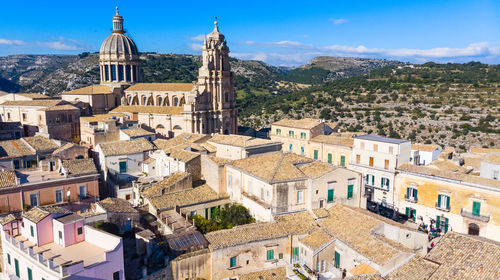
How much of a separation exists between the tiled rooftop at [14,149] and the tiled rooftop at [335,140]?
23.8 metres

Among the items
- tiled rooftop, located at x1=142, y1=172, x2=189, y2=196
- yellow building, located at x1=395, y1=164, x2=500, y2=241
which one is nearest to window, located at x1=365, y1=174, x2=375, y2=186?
yellow building, located at x1=395, y1=164, x2=500, y2=241

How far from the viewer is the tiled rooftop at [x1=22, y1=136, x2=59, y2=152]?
1129 inches

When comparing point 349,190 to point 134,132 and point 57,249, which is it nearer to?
point 57,249

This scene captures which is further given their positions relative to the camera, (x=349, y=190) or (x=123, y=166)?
(x=123, y=166)

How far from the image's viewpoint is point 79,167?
976 inches

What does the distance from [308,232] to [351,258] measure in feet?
9.26

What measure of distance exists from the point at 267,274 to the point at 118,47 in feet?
140

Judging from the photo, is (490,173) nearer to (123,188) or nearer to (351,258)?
(351,258)

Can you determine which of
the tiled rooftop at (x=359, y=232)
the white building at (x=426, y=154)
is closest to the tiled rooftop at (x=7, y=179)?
the tiled rooftop at (x=359, y=232)

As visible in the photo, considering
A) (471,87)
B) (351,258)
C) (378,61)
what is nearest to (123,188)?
(351,258)

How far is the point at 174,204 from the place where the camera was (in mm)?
22906

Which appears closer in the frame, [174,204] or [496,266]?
[496,266]

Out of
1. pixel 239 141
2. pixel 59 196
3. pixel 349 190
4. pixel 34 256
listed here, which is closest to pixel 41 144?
pixel 59 196

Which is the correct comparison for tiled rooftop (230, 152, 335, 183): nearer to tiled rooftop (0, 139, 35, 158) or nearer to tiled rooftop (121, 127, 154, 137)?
tiled rooftop (121, 127, 154, 137)
